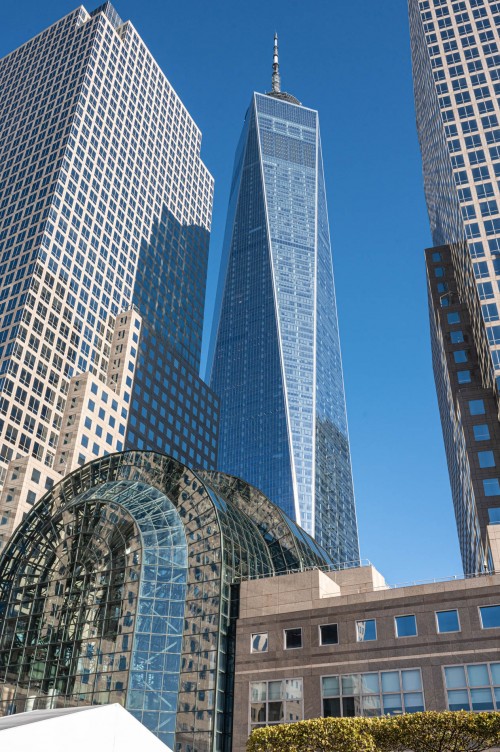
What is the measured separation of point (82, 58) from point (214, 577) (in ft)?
456

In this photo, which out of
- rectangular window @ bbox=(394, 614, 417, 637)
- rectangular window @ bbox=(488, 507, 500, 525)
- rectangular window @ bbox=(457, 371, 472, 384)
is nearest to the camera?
rectangular window @ bbox=(394, 614, 417, 637)

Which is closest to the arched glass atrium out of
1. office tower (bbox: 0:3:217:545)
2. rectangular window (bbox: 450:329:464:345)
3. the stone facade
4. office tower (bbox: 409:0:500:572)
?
the stone facade

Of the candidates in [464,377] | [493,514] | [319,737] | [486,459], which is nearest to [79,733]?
[319,737]

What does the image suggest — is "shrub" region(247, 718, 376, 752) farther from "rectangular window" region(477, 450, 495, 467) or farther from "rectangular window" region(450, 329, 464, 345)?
"rectangular window" region(450, 329, 464, 345)

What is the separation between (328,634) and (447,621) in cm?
920

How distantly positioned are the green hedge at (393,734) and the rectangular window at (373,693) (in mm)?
8681

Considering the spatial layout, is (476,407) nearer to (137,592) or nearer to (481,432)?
(481,432)

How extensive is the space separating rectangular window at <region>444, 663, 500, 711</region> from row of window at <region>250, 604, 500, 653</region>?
8.33ft

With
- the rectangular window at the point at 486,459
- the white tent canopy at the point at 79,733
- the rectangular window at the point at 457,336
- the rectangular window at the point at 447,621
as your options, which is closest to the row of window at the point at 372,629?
the rectangular window at the point at 447,621

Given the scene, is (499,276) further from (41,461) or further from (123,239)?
(123,239)

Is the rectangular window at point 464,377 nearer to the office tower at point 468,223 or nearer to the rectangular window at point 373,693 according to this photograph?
Answer: the office tower at point 468,223

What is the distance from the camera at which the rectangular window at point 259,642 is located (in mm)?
56750

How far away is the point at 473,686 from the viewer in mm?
46875

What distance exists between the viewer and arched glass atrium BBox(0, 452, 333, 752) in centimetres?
5584
